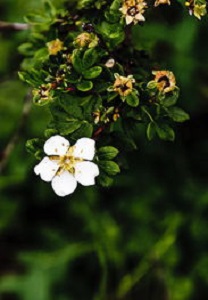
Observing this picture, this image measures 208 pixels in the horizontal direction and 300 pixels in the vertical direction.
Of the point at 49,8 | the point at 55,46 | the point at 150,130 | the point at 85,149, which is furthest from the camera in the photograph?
the point at 49,8

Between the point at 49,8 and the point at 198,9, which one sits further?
the point at 49,8

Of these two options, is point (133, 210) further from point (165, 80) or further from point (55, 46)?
point (165, 80)

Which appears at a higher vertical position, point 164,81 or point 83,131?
point 164,81

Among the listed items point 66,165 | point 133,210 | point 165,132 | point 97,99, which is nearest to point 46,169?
point 66,165

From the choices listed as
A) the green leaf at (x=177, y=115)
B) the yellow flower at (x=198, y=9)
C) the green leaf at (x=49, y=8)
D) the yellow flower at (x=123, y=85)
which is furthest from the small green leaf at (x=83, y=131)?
the green leaf at (x=49, y=8)

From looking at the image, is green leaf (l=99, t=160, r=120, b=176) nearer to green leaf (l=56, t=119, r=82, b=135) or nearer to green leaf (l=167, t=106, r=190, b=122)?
green leaf (l=56, t=119, r=82, b=135)

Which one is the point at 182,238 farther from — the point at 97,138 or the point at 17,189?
the point at 97,138

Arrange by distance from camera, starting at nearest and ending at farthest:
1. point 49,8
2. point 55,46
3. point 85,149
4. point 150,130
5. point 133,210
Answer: point 85,149 < point 150,130 < point 55,46 < point 49,8 < point 133,210
